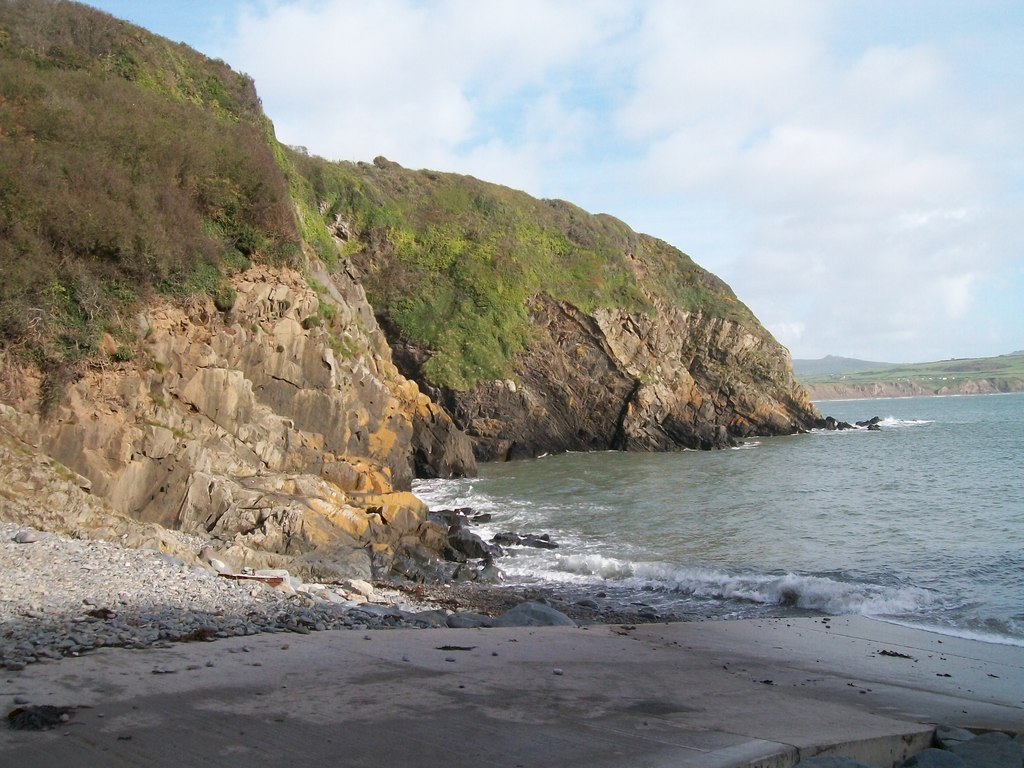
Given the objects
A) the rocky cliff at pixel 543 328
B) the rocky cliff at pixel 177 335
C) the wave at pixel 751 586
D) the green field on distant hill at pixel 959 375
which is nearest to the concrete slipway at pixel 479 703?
the wave at pixel 751 586

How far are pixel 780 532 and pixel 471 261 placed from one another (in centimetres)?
3226

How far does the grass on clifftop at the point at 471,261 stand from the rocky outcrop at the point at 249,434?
72.1 ft

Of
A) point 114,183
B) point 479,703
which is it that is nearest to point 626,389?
point 114,183

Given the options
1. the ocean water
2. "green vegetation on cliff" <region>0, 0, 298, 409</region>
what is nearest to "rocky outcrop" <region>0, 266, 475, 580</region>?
"green vegetation on cliff" <region>0, 0, 298, 409</region>

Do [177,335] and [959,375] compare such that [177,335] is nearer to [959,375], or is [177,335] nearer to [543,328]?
[543,328]

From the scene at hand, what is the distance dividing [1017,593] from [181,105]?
23.4 metres

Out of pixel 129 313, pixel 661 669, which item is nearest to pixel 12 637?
pixel 661 669

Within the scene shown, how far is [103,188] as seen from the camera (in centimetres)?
1475

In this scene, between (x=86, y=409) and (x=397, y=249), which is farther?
(x=397, y=249)

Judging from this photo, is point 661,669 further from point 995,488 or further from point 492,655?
point 995,488

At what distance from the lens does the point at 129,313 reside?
1454 centimetres

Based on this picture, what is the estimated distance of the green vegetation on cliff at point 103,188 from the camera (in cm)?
1307

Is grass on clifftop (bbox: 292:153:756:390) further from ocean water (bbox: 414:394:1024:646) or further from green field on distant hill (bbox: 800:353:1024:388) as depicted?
green field on distant hill (bbox: 800:353:1024:388)

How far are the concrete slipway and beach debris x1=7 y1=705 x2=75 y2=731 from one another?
0.07 metres
